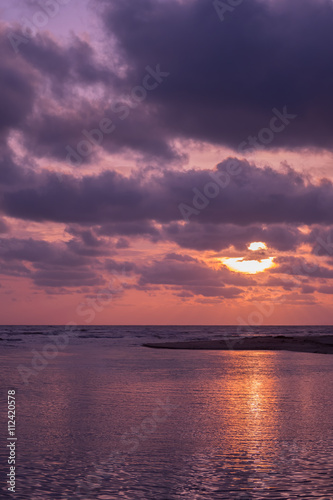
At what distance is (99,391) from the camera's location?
22922 mm

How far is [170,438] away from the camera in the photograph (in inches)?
564

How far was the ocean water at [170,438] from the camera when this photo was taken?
992cm

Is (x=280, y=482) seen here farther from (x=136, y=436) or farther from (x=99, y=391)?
(x=99, y=391)

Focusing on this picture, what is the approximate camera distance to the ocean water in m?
9.92

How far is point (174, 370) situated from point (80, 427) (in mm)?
18163

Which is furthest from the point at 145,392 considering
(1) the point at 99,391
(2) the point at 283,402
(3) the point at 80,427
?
(3) the point at 80,427

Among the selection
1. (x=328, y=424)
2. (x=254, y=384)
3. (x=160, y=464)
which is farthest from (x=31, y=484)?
(x=254, y=384)

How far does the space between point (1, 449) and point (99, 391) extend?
407 inches

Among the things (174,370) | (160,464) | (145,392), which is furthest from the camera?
(174,370)

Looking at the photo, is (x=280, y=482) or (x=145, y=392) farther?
(x=145, y=392)

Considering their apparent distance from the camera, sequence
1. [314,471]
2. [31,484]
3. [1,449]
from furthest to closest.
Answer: [1,449] → [314,471] → [31,484]

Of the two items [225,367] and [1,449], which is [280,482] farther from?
[225,367]

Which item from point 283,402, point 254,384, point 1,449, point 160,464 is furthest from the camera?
point 254,384

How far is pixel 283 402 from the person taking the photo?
20469mm
